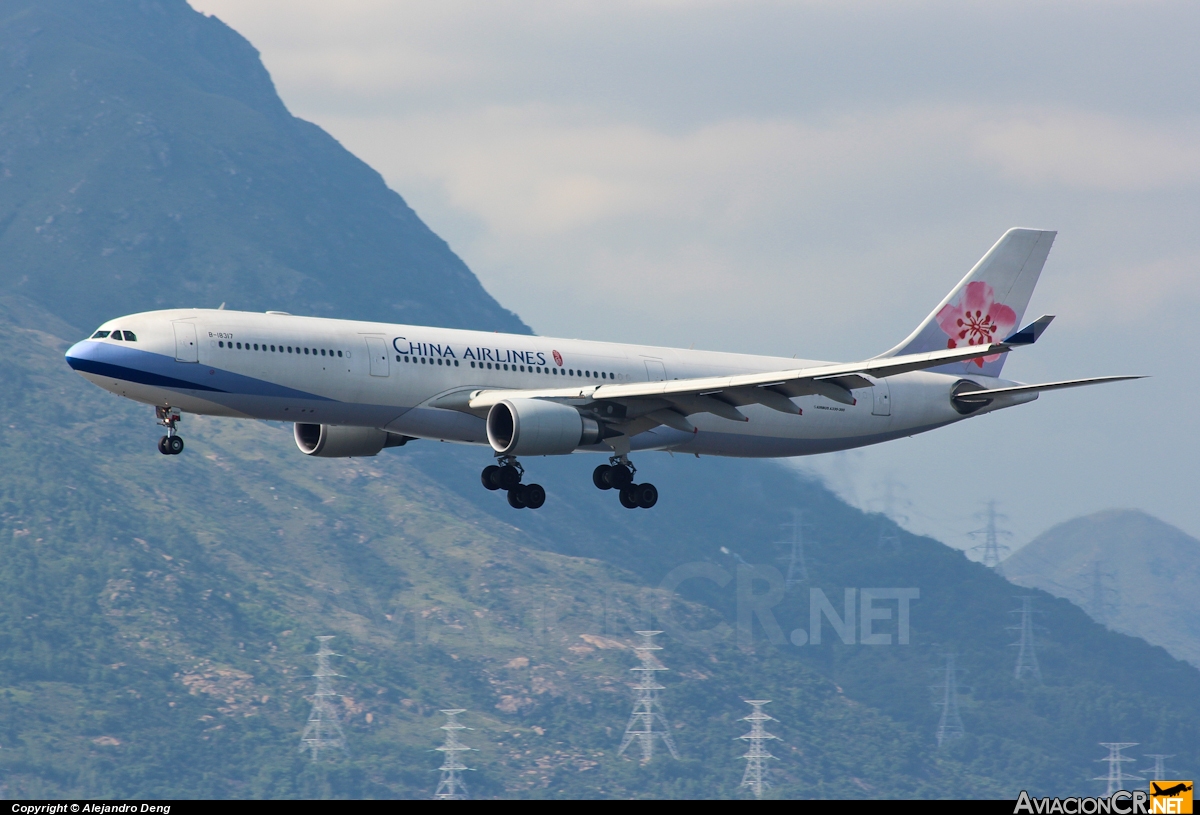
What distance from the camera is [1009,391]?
60.9 meters

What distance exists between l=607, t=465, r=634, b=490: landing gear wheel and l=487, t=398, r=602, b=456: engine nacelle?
4.99 m

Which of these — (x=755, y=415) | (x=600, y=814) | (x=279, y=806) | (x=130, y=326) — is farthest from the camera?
(x=755, y=415)

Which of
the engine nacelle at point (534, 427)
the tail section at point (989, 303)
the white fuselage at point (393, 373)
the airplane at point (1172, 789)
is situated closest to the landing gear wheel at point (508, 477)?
the white fuselage at point (393, 373)

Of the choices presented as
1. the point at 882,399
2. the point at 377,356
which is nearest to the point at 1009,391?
the point at 882,399

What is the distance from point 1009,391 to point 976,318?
7970 mm

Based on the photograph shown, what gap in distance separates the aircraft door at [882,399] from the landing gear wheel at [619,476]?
1010 centimetres

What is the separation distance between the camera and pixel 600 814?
31.9 m

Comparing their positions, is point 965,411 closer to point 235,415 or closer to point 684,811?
point 235,415

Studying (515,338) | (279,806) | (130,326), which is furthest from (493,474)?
(279,806)

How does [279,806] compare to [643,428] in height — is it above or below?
below

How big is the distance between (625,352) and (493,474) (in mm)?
6303

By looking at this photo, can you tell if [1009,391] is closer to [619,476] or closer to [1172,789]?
[619,476]

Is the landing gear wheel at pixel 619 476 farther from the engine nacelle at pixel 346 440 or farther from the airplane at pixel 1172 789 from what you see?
the airplane at pixel 1172 789

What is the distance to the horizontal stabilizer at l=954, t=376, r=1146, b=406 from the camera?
53281 mm
